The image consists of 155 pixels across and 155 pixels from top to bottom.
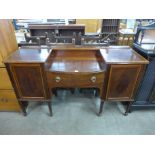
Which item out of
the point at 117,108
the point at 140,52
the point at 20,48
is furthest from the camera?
the point at 117,108

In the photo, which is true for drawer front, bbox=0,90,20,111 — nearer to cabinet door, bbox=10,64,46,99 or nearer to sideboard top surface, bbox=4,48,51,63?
cabinet door, bbox=10,64,46,99

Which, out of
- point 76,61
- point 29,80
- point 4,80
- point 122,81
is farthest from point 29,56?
point 122,81

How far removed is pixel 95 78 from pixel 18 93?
90 centimetres

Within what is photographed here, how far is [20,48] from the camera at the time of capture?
1533 millimetres

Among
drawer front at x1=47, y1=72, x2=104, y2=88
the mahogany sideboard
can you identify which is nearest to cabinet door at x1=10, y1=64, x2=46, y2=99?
the mahogany sideboard

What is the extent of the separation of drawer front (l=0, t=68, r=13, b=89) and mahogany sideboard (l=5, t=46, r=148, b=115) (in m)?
0.10

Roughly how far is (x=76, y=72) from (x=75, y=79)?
87mm

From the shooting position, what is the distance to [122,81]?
131 centimetres

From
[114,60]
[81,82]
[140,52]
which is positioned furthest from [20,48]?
[140,52]

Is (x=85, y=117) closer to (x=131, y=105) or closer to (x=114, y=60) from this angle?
(x=131, y=105)

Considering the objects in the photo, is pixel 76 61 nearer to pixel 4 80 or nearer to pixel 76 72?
pixel 76 72

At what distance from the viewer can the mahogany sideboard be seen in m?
1.20

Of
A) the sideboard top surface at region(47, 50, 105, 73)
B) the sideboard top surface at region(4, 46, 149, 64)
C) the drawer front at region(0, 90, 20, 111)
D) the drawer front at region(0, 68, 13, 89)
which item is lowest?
the drawer front at region(0, 90, 20, 111)

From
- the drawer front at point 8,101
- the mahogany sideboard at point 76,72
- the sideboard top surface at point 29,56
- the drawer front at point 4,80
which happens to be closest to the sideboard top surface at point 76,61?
the mahogany sideboard at point 76,72
